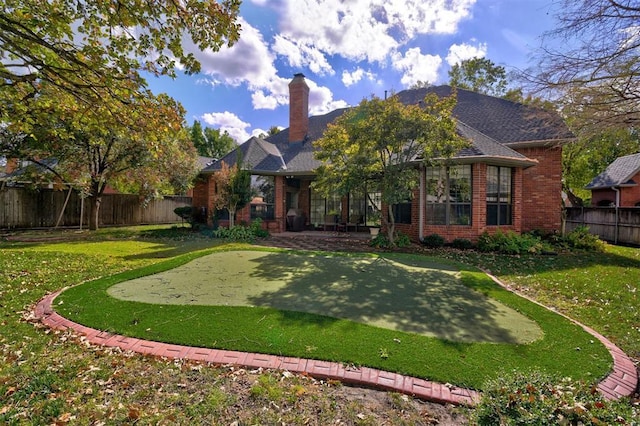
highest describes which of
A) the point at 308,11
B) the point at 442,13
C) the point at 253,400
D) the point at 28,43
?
the point at 442,13

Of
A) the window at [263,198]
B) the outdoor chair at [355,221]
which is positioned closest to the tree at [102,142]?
the window at [263,198]

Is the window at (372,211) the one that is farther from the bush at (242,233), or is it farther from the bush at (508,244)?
the bush at (242,233)

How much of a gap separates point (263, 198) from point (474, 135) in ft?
32.7

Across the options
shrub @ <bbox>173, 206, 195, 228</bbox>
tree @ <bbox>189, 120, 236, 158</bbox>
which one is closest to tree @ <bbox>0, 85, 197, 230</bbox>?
shrub @ <bbox>173, 206, 195, 228</bbox>

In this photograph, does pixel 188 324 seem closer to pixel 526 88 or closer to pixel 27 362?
pixel 27 362

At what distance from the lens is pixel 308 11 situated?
8.50 m

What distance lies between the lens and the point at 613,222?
43.0 ft

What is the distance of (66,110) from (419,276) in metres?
Answer: 7.35

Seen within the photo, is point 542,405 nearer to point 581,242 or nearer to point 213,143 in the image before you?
point 581,242

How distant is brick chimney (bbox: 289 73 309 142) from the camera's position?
58.8 feet

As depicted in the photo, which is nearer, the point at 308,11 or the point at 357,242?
the point at 308,11

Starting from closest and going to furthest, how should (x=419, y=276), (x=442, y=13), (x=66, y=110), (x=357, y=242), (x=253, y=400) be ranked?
(x=253, y=400) → (x=66, y=110) → (x=419, y=276) → (x=442, y=13) → (x=357, y=242)

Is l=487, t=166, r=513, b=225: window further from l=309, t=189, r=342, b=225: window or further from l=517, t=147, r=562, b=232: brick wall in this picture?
l=309, t=189, r=342, b=225: window

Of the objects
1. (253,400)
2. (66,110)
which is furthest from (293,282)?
(66,110)
